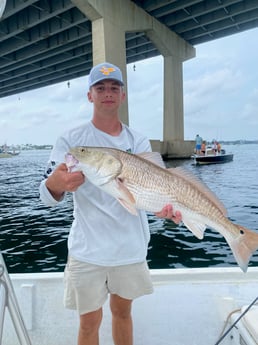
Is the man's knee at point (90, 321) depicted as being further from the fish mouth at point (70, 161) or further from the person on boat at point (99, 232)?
the fish mouth at point (70, 161)

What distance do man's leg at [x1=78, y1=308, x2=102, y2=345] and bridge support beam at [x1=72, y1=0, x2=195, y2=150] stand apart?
62.6ft

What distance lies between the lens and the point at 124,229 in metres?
2.35

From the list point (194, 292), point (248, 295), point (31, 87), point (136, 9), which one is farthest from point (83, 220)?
point (31, 87)

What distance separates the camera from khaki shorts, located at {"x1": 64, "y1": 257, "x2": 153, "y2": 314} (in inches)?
91.1

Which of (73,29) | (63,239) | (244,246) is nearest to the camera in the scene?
(244,246)

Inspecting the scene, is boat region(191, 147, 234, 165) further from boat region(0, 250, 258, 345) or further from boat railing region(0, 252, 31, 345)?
boat railing region(0, 252, 31, 345)

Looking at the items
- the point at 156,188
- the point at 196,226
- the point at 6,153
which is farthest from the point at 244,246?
the point at 6,153

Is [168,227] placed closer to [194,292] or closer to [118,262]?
[194,292]

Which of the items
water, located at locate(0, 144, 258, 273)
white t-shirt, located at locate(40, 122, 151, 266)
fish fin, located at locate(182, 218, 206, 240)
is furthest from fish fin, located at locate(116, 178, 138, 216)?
water, located at locate(0, 144, 258, 273)

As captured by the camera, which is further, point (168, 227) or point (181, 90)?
point (181, 90)

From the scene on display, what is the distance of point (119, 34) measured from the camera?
69.9ft

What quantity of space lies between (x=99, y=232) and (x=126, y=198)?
0.32 meters

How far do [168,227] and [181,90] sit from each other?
83.4ft

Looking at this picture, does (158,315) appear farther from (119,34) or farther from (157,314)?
(119,34)
